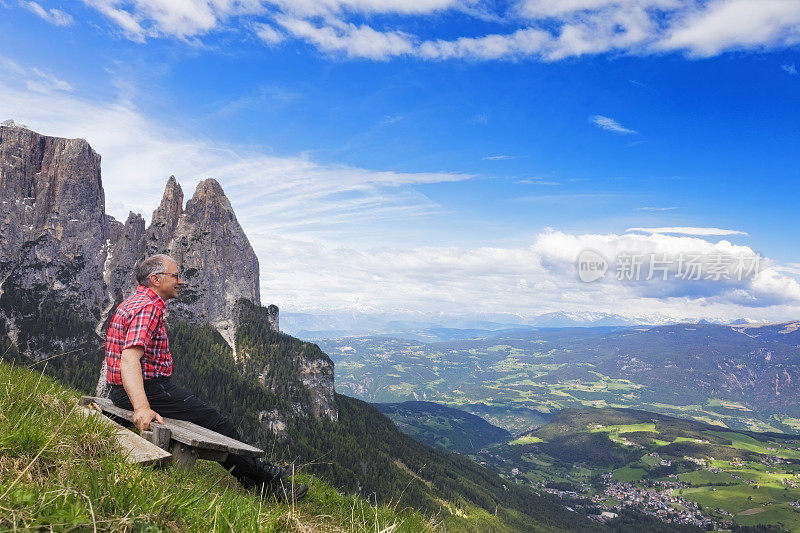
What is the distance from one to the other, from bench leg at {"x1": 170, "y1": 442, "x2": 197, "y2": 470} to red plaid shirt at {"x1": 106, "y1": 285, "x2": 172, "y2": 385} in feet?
5.21

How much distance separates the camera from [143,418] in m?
6.00

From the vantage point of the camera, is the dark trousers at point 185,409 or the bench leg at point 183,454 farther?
the dark trousers at point 185,409

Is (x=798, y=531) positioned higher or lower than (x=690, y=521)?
higher

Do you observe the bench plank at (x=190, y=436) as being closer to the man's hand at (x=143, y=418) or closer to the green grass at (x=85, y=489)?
the man's hand at (x=143, y=418)

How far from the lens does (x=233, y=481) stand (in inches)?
322

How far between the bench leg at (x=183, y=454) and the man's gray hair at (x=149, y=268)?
10.7 feet

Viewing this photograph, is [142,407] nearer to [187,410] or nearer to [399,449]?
[187,410]

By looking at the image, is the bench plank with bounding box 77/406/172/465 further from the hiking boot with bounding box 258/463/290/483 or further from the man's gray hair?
the man's gray hair

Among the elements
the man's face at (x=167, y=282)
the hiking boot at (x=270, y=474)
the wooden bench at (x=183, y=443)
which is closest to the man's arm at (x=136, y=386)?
the wooden bench at (x=183, y=443)

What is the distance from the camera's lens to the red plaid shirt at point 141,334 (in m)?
6.78

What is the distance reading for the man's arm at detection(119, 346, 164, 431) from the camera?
6004mm

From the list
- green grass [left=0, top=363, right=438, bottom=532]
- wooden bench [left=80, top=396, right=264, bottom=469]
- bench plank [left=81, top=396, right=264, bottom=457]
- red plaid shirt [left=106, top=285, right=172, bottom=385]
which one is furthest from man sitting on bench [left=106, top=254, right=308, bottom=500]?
green grass [left=0, top=363, right=438, bottom=532]

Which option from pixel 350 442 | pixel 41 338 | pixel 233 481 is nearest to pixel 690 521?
pixel 350 442

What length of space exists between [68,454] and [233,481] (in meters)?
4.85
